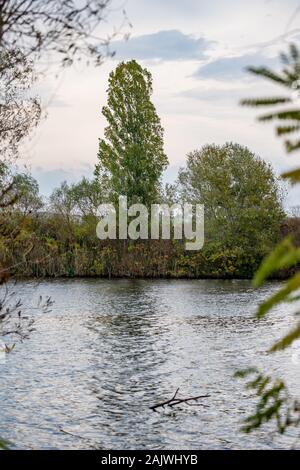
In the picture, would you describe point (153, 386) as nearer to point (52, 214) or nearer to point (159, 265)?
point (159, 265)

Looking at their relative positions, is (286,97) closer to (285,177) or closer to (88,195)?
(285,177)

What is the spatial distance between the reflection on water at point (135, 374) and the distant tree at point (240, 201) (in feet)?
52.3

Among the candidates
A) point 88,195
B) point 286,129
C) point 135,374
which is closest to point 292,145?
point 286,129

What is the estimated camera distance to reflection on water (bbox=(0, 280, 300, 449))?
991 centimetres

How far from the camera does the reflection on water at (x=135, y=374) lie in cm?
991

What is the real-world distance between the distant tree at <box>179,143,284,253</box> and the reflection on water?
1593cm

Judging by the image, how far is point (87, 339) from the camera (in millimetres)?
18812

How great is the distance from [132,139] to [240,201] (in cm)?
909

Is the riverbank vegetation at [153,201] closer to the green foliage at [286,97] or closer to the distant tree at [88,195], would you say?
the distant tree at [88,195]

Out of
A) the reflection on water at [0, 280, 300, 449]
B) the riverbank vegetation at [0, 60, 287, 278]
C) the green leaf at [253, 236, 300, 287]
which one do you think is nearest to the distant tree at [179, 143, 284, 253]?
the riverbank vegetation at [0, 60, 287, 278]

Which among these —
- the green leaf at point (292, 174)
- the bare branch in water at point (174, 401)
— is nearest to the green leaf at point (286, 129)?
the green leaf at point (292, 174)

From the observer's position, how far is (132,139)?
4716 centimetres
